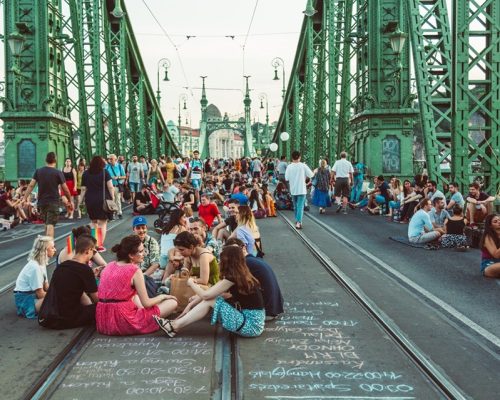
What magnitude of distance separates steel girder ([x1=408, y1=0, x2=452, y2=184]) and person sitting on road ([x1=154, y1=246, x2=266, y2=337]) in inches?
343

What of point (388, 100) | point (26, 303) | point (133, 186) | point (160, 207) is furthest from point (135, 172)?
point (26, 303)

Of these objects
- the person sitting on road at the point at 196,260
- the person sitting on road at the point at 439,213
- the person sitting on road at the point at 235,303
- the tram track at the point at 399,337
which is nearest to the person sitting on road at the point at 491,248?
the tram track at the point at 399,337

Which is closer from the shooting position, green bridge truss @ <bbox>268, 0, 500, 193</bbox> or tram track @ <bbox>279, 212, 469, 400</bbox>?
tram track @ <bbox>279, 212, 469, 400</bbox>

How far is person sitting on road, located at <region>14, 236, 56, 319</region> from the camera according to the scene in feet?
24.9

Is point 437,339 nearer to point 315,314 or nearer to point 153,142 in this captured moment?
point 315,314

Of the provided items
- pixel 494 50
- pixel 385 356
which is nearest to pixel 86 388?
pixel 385 356

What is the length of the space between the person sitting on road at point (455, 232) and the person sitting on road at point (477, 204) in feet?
1.52

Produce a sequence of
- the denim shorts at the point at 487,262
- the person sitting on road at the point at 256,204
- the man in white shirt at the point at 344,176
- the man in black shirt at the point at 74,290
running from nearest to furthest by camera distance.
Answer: the man in black shirt at the point at 74,290 < the denim shorts at the point at 487,262 < the person sitting on road at the point at 256,204 < the man in white shirt at the point at 344,176

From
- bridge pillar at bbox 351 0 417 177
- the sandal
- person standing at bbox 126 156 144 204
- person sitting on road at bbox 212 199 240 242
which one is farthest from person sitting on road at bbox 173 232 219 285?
person standing at bbox 126 156 144 204

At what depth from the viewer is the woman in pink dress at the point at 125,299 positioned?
6.80 m

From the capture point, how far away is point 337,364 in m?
5.73

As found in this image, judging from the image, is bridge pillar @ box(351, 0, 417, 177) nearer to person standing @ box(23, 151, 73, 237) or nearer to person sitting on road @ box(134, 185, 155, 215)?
person sitting on road @ box(134, 185, 155, 215)

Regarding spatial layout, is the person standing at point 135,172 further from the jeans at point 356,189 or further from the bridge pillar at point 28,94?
the jeans at point 356,189

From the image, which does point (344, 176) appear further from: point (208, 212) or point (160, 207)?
point (208, 212)
